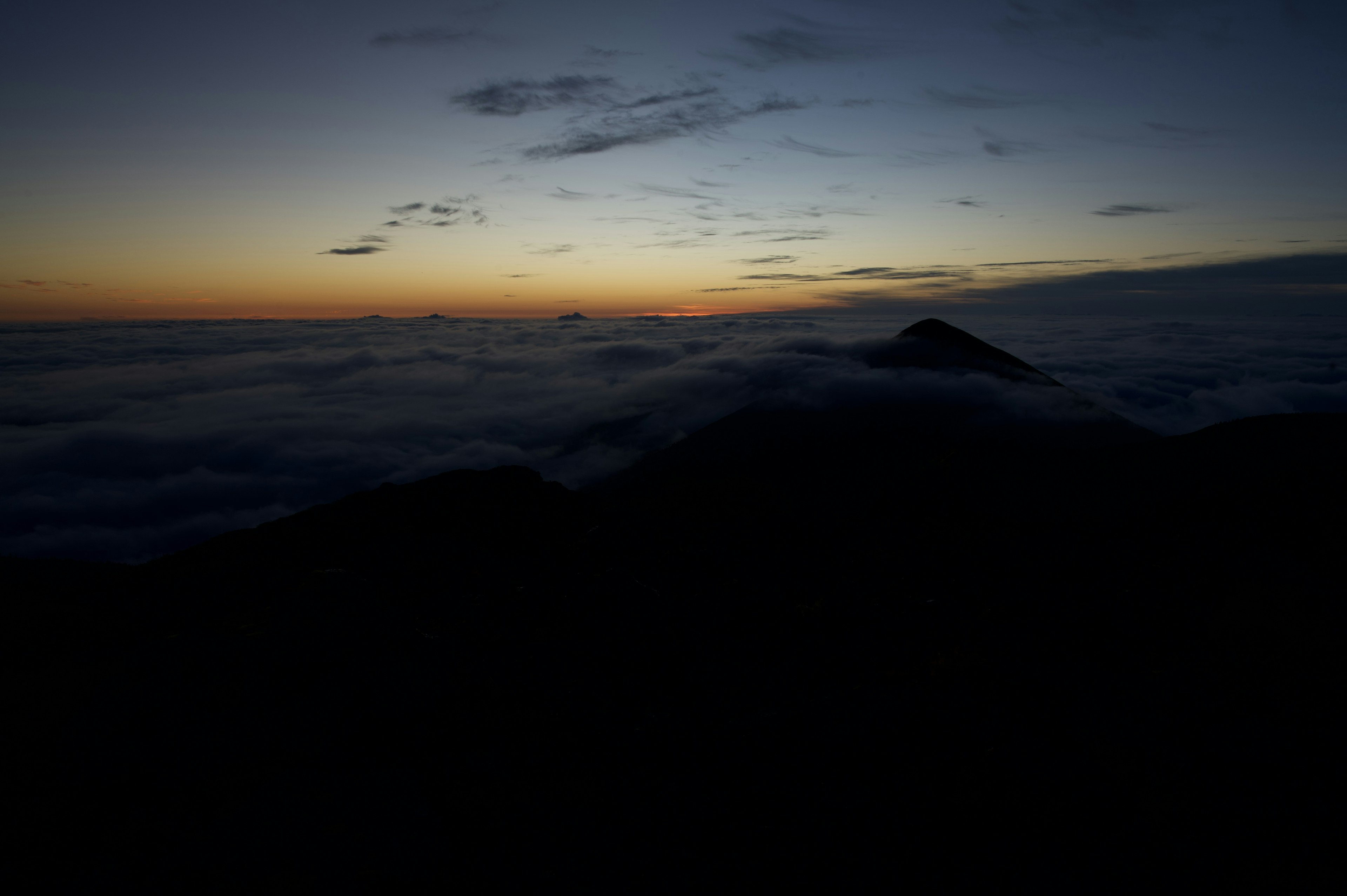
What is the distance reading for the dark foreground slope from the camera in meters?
5.50

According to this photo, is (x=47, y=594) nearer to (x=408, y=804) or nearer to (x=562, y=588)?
(x=562, y=588)

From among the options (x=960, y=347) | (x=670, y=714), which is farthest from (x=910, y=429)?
(x=670, y=714)

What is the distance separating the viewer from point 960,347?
4775 cm

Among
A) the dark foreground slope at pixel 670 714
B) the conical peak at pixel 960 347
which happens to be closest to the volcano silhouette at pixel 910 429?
the conical peak at pixel 960 347

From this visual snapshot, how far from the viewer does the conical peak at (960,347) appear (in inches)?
1783

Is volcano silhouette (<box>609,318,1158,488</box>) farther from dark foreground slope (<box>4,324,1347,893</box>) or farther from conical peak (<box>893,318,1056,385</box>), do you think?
dark foreground slope (<box>4,324,1347,893</box>)

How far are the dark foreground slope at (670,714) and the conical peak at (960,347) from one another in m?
32.3

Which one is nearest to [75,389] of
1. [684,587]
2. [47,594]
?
[47,594]

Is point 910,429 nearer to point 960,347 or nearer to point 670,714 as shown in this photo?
point 960,347

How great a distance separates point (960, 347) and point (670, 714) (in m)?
47.0

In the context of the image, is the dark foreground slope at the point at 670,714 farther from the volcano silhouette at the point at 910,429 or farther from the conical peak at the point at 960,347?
the conical peak at the point at 960,347

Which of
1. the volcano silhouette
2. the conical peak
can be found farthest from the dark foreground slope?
the conical peak

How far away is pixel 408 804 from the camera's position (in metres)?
5.69

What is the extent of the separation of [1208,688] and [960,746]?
13.4 feet
